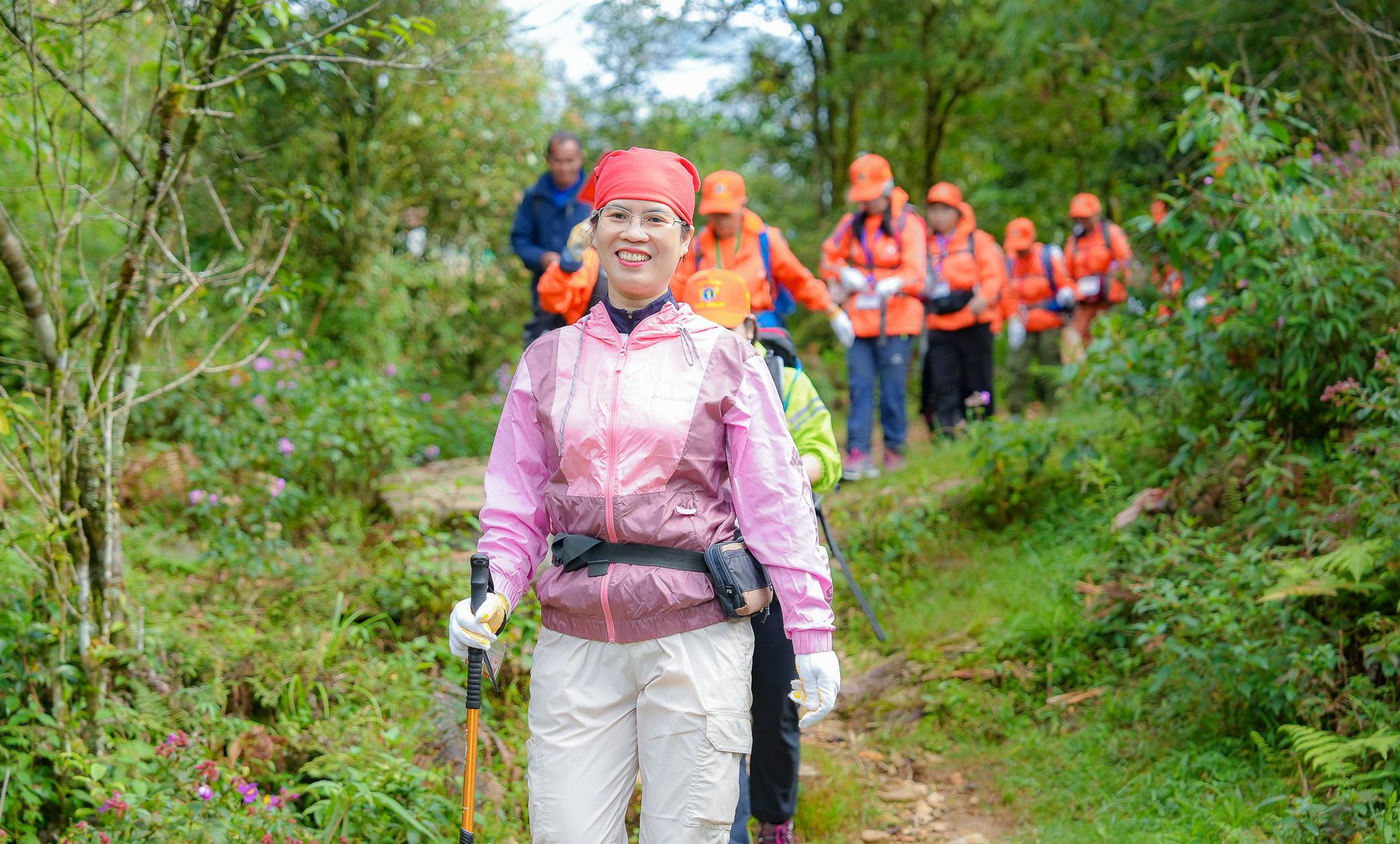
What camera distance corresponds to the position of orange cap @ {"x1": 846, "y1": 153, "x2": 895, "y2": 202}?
25.8ft

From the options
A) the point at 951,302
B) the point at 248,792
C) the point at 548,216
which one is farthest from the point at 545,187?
the point at 248,792

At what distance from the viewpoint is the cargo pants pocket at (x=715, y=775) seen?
8.43 ft

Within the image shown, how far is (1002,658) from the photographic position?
213 inches

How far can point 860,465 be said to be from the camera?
8.01 meters

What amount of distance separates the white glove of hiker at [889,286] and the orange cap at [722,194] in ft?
6.83

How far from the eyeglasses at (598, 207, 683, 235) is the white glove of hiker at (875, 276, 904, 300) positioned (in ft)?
18.1

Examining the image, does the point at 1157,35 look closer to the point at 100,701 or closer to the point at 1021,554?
the point at 1021,554

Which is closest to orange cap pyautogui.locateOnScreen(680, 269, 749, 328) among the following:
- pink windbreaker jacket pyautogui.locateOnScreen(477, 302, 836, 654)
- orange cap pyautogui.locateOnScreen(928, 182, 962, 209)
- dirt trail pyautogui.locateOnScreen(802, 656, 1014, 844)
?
pink windbreaker jacket pyautogui.locateOnScreen(477, 302, 836, 654)

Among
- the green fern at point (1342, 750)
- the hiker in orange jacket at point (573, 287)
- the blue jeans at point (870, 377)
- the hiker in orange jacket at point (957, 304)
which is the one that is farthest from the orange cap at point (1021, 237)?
the green fern at point (1342, 750)

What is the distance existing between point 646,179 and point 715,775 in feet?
4.67

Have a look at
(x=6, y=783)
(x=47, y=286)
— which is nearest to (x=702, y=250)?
(x=47, y=286)

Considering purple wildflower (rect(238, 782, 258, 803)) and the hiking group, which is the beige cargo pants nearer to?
the hiking group

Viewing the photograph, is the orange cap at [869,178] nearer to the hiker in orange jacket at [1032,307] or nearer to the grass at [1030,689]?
the grass at [1030,689]

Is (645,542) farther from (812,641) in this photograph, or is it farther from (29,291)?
(29,291)
